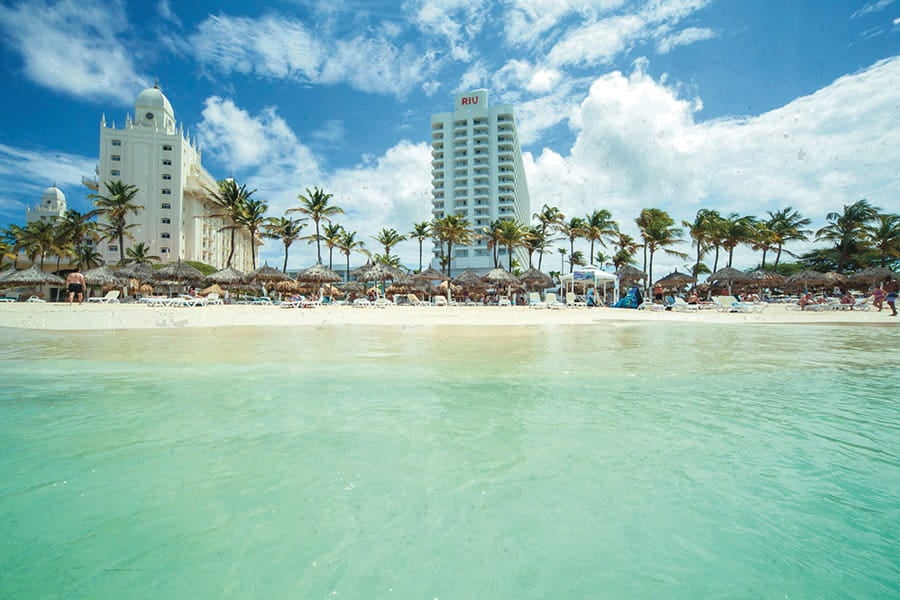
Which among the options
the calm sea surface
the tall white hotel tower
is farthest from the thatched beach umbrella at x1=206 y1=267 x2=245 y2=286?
the tall white hotel tower

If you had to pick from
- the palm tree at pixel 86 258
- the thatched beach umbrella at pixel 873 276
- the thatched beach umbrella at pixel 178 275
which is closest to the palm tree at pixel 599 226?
the thatched beach umbrella at pixel 873 276

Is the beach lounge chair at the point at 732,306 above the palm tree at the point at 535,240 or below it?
below

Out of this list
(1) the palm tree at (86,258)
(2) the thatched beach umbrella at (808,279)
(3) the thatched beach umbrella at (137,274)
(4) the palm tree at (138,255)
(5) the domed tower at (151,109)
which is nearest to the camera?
(3) the thatched beach umbrella at (137,274)

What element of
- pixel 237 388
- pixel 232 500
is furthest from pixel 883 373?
pixel 237 388

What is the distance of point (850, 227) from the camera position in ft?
135

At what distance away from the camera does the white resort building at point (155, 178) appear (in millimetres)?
57500

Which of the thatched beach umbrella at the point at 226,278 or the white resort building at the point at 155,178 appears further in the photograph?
the white resort building at the point at 155,178

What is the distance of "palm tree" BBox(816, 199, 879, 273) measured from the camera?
132 feet

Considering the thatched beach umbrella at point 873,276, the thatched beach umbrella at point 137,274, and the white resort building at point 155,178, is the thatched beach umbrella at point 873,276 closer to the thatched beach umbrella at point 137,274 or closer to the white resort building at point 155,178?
the thatched beach umbrella at point 137,274

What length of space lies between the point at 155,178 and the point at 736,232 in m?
67.8

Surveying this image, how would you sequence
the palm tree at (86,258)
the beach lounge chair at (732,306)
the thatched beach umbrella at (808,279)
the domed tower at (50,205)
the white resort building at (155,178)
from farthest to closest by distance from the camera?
the domed tower at (50,205), the white resort building at (155,178), the palm tree at (86,258), the thatched beach umbrella at (808,279), the beach lounge chair at (732,306)

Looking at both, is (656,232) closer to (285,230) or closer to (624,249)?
(624,249)

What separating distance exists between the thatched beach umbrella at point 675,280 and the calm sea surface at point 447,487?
30.0m

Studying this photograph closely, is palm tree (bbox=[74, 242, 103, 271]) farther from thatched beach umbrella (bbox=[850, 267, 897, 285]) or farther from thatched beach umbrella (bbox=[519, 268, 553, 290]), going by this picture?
thatched beach umbrella (bbox=[850, 267, 897, 285])
